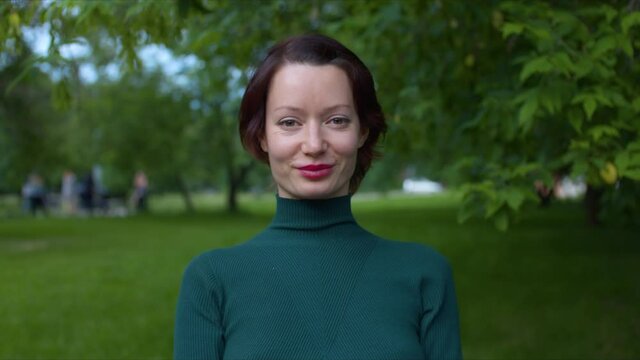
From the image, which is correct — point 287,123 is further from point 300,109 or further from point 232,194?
point 232,194

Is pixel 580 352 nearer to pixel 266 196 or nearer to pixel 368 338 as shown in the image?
pixel 368 338

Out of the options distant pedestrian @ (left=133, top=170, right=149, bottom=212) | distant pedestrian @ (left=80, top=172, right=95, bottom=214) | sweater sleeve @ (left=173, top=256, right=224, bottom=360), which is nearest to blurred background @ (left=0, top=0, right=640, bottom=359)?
sweater sleeve @ (left=173, top=256, right=224, bottom=360)

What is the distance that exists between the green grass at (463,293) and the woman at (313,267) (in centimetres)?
446

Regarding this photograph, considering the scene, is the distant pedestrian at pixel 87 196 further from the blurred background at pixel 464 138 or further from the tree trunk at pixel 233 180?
the blurred background at pixel 464 138

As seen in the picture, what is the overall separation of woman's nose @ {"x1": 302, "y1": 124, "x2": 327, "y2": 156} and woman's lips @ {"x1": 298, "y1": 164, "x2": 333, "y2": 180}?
0.03 meters

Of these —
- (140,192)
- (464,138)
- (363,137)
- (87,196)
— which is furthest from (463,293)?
(140,192)

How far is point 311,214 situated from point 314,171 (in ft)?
0.35

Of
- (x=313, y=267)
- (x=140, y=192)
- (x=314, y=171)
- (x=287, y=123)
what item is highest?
(x=287, y=123)

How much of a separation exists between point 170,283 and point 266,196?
58.0 m

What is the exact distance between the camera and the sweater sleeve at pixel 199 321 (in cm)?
161

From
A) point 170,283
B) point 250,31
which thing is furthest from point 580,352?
point 170,283

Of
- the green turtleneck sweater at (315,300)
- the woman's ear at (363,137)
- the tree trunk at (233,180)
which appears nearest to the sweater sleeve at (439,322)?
the green turtleneck sweater at (315,300)

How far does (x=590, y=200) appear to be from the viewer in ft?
54.7

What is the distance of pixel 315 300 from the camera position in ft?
5.36
